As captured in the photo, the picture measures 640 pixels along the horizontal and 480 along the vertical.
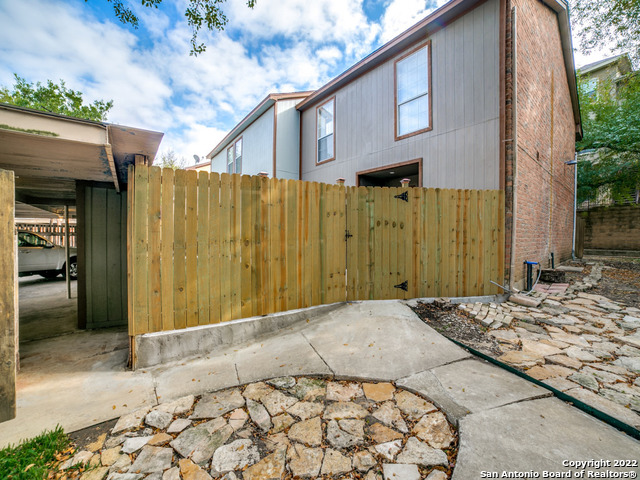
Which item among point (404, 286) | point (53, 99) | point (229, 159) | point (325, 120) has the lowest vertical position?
point (404, 286)

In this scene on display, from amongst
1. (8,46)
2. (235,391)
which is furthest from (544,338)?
(8,46)

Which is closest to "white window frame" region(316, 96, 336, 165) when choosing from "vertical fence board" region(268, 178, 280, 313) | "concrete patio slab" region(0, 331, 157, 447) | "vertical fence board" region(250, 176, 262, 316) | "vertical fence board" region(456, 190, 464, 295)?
"vertical fence board" region(456, 190, 464, 295)

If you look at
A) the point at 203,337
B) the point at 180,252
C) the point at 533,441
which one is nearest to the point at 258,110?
the point at 180,252

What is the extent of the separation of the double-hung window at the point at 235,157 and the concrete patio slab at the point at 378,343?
10910 mm

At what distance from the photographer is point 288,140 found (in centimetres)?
988

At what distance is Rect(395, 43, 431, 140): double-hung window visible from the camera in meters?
6.18

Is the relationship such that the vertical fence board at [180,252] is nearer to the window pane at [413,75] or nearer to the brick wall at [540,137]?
the brick wall at [540,137]

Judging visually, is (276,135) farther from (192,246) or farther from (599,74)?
(599,74)

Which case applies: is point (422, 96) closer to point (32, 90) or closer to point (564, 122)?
point (564, 122)

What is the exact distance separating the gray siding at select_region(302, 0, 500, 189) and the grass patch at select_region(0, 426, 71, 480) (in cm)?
649

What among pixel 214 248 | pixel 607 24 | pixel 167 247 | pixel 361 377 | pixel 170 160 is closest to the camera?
pixel 361 377

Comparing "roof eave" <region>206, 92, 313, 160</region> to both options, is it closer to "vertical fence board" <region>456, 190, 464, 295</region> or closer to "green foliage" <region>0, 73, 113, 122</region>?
"vertical fence board" <region>456, 190, 464, 295</region>

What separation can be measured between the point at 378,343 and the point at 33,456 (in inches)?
111

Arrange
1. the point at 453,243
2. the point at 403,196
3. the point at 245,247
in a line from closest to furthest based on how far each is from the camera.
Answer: the point at 245,247, the point at 403,196, the point at 453,243
